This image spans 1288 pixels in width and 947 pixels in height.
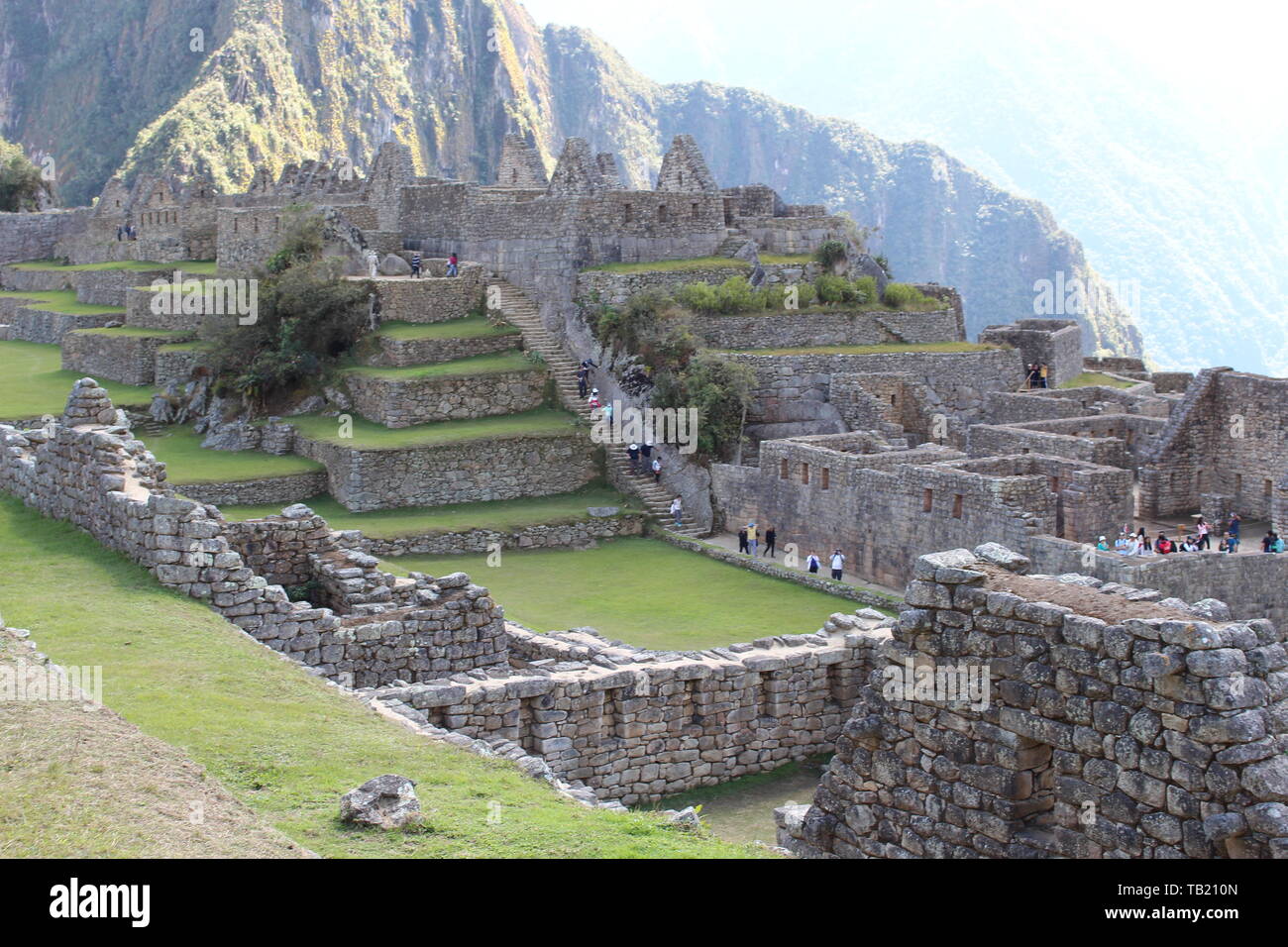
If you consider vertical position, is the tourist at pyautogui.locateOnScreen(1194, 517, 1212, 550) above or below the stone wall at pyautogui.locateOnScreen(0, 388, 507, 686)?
below

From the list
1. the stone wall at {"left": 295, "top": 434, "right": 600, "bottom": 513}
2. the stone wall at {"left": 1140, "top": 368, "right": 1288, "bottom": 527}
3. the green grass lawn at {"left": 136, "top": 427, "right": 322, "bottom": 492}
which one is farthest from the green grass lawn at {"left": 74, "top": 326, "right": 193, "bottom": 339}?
the stone wall at {"left": 1140, "top": 368, "right": 1288, "bottom": 527}

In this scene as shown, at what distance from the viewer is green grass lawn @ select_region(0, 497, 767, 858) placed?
26.0 ft

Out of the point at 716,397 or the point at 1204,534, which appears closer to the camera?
the point at 1204,534

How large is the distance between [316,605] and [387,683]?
65.9 inches

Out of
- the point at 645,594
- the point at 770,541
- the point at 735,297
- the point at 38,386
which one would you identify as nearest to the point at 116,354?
the point at 38,386

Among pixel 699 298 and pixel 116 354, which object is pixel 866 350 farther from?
pixel 116 354

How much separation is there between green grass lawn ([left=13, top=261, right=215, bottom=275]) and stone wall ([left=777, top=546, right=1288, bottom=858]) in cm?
3735

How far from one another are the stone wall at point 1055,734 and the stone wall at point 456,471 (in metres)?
19.7

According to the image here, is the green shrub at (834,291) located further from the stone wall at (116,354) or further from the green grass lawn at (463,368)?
the stone wall at (116,354)

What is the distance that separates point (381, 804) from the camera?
7.98 m

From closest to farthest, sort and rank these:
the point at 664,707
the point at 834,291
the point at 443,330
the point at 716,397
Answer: the point at 664,707
the point at 716,397
the point at 834,291
the point at 443,330

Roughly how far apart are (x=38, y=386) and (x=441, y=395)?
1152 cm

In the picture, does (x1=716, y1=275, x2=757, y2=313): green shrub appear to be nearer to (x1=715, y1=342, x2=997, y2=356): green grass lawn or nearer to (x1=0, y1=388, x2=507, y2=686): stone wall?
(x1=715, y1=342, x2=997, y2=356): green grass lawn
